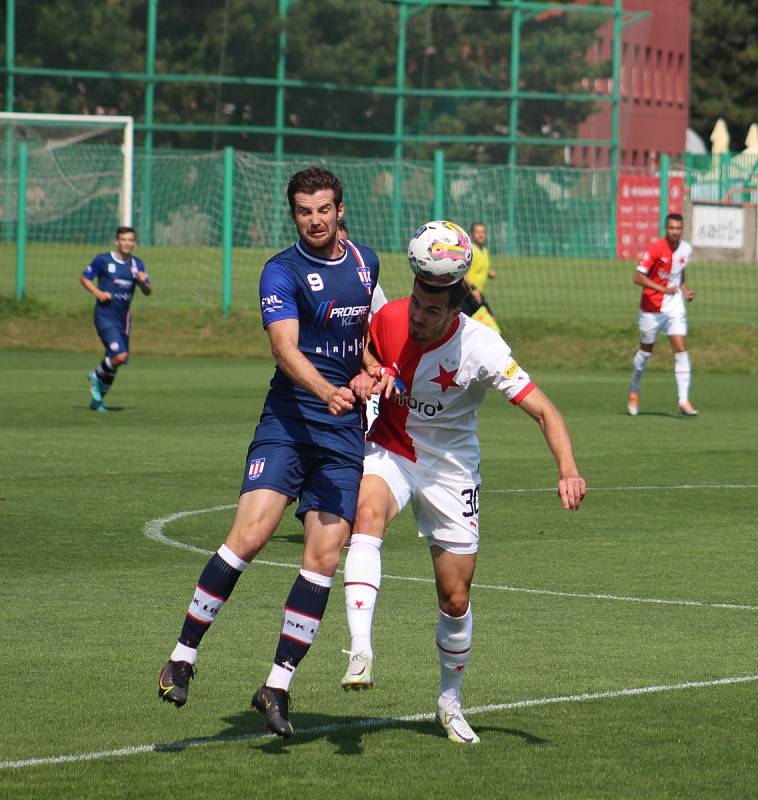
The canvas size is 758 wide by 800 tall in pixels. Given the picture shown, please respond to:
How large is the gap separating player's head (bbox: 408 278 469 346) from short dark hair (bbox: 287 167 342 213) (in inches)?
23.1

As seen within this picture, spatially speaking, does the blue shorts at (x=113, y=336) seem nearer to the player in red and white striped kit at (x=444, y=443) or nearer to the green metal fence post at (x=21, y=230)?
the green metal fence post at (x=21, y=230)

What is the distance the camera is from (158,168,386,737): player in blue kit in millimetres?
7414

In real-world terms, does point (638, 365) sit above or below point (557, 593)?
above

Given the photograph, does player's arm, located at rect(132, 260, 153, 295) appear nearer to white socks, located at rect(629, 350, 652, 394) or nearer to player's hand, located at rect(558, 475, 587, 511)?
white socks, located at rect(629, 350, 652, 394)

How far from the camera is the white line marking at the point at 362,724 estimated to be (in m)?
7.00

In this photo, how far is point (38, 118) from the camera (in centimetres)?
4447

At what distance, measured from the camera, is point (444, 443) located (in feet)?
25.0

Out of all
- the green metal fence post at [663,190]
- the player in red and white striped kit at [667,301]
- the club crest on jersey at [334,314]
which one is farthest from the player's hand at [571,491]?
the green metal fence post at [663,190]

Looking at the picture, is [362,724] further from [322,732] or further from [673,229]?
[673,229]

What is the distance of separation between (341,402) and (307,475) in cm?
69

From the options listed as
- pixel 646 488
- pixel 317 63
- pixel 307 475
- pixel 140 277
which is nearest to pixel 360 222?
pixel 317 63

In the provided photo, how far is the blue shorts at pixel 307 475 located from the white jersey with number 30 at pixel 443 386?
22 centimetres

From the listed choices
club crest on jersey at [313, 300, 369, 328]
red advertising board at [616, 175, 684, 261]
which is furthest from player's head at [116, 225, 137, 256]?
red advertising board at [616, 175, 684, 261]

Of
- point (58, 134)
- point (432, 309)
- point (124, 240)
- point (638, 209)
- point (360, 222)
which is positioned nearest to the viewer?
point (432, 309)
